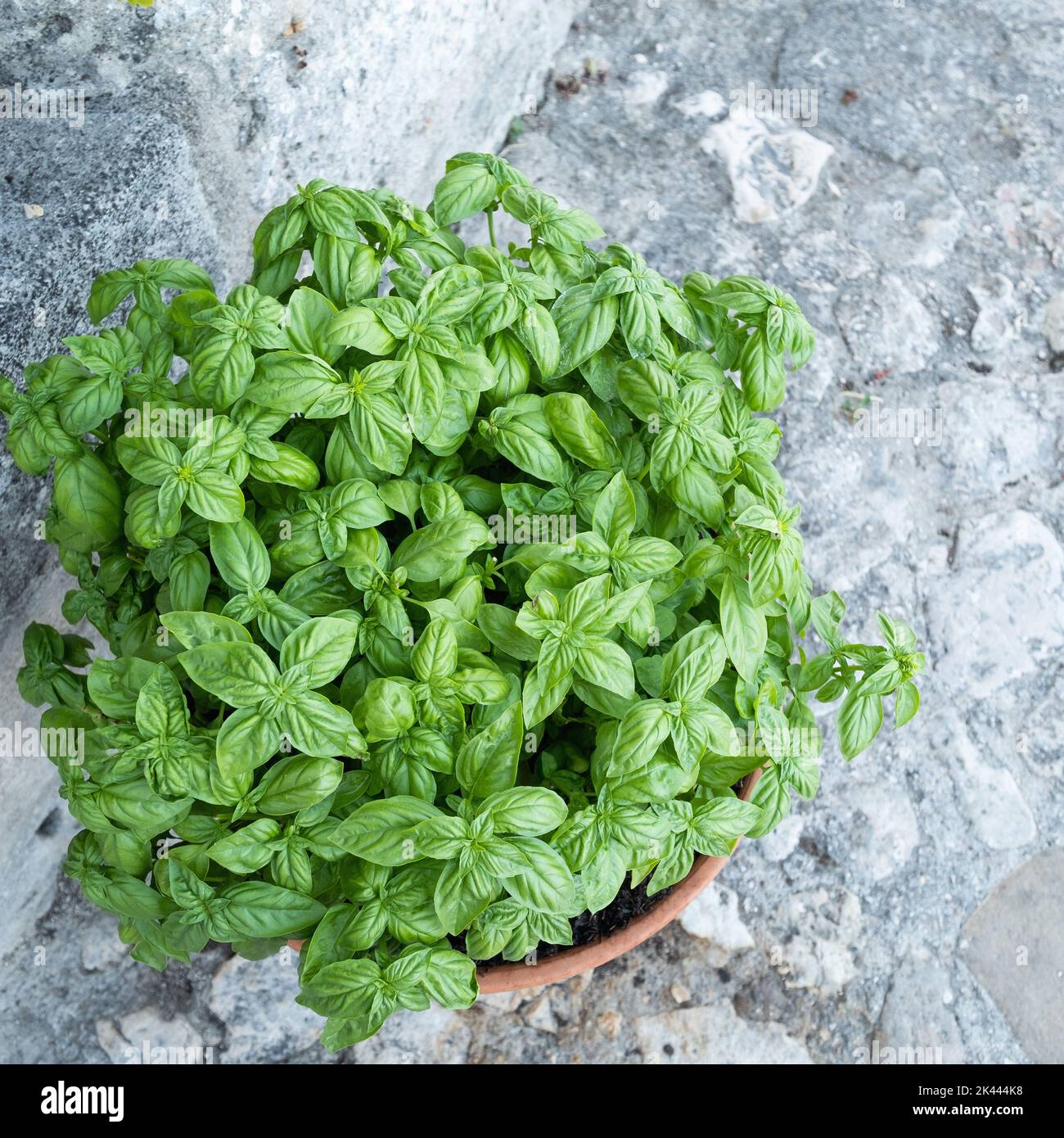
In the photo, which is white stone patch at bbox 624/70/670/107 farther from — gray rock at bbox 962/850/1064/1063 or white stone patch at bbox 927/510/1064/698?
gray rock at bbox 962/850/1064/1063

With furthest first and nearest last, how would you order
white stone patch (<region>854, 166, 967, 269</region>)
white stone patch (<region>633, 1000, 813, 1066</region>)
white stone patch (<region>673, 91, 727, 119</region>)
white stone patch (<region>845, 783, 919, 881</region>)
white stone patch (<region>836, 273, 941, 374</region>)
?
1. white stone patch (<region>673, 91, 727, 119</region>)
2. white stone patch (<region>854, 166, 967, 269</region>)
3. white stone patch (<region>836, 273, 941, 374</region>)
4. white stone patch (<region>845, 783, 919, 881</region>)
5. white stone patch (<region>633, 1000, 813, 1066</region>)

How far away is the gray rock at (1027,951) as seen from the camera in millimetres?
2088

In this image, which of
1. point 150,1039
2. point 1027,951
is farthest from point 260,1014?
point 1027,951

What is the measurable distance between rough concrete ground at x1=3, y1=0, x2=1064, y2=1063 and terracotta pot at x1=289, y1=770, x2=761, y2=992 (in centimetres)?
36

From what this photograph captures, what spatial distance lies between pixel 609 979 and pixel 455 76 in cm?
195

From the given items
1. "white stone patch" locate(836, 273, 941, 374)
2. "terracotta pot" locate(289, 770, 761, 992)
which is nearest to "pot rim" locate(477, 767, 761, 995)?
"terracotta pot" locate(289, 770, 761, 992)

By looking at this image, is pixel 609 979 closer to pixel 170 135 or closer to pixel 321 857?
pixel 321 857

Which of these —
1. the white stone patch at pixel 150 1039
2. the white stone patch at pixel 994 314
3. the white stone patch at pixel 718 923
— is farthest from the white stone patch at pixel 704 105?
the white stone patch at pixel 150 1039

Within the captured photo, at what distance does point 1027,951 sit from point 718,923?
597 mm

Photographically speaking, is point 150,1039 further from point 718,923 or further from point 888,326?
point 888,326

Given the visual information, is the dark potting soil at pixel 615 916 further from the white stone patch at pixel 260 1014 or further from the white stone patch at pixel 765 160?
the white stone patch at pixel 765 160

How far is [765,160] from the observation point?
2805mm

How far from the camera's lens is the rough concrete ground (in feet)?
6.83
